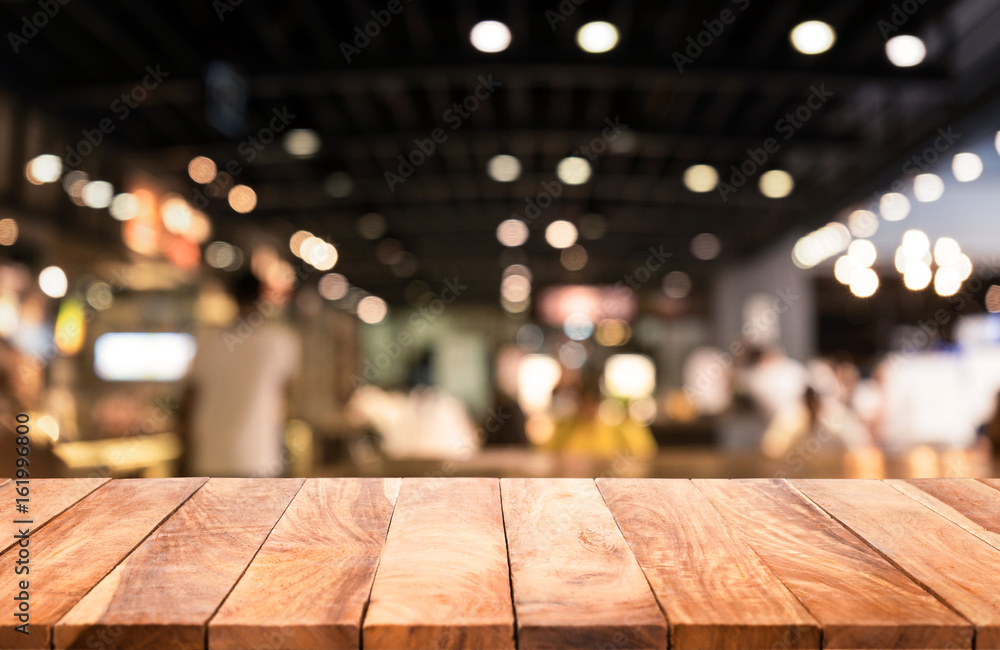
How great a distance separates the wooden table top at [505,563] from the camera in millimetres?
795

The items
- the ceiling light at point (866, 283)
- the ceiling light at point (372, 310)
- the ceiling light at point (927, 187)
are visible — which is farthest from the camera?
the ceiling light at point (372, 310)

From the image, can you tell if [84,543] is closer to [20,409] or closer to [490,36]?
[20,409]

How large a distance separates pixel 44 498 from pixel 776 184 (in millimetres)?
8295

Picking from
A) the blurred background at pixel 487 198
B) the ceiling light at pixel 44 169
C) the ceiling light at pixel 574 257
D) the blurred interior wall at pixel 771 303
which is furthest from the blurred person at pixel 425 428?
the ceiling light at pixel 574 257

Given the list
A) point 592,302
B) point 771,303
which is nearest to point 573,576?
point 771,303

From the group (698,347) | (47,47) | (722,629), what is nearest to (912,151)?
(722,629)

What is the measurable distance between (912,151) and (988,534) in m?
5.72

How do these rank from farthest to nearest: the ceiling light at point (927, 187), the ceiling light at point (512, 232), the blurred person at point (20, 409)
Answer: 1. the ceiling light at point (512, 232)
2. the ceiling light at point (927, 187)
3. the blurred person at point (20, 409)

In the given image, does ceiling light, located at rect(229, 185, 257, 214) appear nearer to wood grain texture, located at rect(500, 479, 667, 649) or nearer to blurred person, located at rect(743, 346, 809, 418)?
blurred person, located at rect(743, 346, 809, 418)

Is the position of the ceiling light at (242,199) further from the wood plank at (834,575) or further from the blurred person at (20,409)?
the wood plank at (834,575)

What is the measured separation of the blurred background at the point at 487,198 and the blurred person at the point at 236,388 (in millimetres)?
14

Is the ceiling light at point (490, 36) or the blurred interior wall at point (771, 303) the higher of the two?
the ceiling light at point (490, 36)

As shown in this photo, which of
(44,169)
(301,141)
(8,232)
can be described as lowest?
(8,232)

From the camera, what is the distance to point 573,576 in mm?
903
